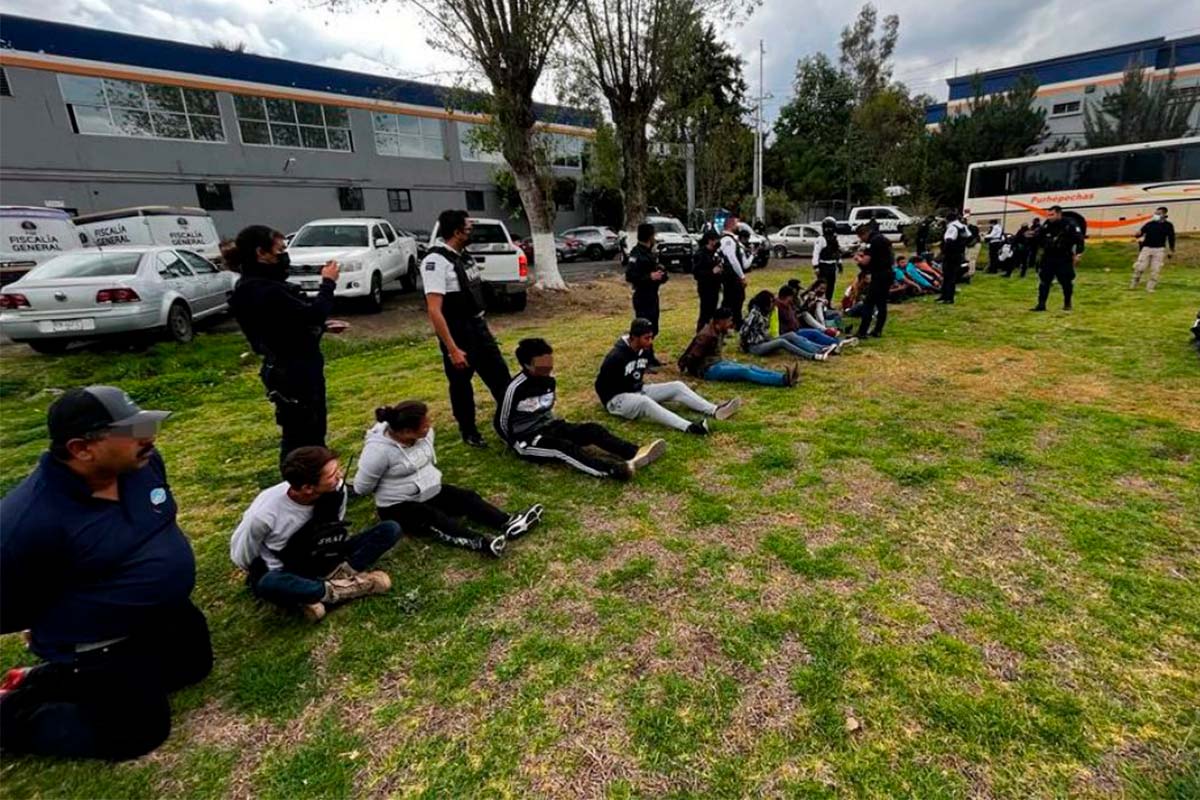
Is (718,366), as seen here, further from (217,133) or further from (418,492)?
(217,133)

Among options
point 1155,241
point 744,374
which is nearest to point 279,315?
point 744,374

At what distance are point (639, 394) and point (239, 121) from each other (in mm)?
23594

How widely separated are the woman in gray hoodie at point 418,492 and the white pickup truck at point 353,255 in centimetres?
713

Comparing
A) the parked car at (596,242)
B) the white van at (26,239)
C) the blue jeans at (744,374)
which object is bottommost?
the blue jeans at (744,374)

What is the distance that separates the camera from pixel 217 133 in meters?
21.1

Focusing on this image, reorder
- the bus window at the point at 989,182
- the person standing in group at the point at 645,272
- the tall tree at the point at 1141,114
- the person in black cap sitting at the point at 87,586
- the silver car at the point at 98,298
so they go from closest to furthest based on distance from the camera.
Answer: the person in black cap sitting at the point at 87,586
the person standing in group at the point at 645,272
the silver car at the point at 98,298
the bus window at the point at 989,182
the tall tree at the point at 1141,114

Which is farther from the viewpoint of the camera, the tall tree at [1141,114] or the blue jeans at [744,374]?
the tall tree at [1141,114]

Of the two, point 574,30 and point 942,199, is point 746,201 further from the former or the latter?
point 574,30

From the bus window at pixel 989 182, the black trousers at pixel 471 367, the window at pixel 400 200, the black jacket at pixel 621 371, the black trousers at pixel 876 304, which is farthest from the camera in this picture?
the window at pixel 400 200

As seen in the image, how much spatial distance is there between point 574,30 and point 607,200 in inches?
827

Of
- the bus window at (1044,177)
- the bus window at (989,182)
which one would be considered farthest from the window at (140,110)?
the bus window at (1044,177)

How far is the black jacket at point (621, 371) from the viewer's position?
4957 millimetres

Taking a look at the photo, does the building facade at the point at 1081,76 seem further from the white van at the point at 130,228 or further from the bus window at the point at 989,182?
the white van at the point at 130,228

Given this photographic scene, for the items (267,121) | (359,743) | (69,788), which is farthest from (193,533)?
(267,121)
